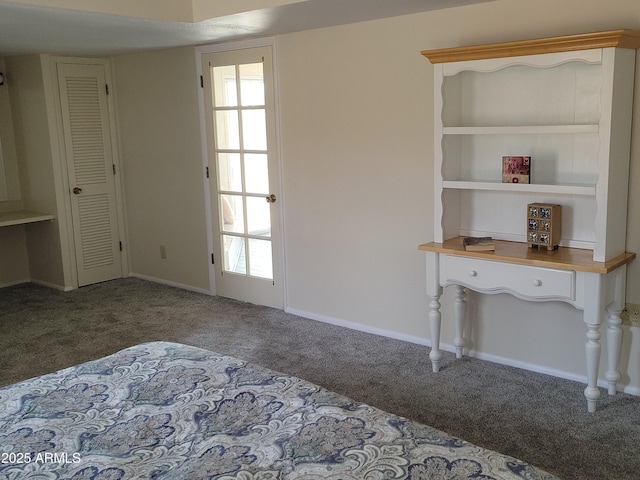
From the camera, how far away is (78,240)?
18.7 feet

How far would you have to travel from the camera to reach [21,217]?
5.44m

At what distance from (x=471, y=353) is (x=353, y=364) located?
0.71 meters

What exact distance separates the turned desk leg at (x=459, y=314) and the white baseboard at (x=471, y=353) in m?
0.11

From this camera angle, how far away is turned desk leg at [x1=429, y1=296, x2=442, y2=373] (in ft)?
11.6

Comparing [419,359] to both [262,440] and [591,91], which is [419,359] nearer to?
[591,91]

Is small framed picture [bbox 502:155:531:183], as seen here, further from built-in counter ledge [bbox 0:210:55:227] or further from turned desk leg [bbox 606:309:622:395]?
built-in counter ledge [bbox 0:210:55:227]

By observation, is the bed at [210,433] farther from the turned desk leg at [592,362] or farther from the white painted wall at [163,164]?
the white painted wall at [163,164]

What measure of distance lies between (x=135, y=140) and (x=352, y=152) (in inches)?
96.0

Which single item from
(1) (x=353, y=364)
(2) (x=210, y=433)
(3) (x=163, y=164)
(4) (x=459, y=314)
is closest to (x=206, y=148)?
(3) (x=163, y=164)

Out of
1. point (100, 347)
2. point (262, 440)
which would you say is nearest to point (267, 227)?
point (100, 347)

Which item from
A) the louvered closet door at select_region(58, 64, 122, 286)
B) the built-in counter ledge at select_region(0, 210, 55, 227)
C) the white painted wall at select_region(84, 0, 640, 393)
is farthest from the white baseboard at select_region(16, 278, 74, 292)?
the white painted wall at select_region(84, 0, 640, 393)

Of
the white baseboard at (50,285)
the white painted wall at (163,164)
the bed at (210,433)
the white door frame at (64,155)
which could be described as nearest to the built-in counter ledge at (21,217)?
the white door frame at (64,155)

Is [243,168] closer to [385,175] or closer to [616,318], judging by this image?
[385,175]

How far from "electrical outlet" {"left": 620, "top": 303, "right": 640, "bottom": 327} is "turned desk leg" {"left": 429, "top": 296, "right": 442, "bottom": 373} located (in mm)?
925
